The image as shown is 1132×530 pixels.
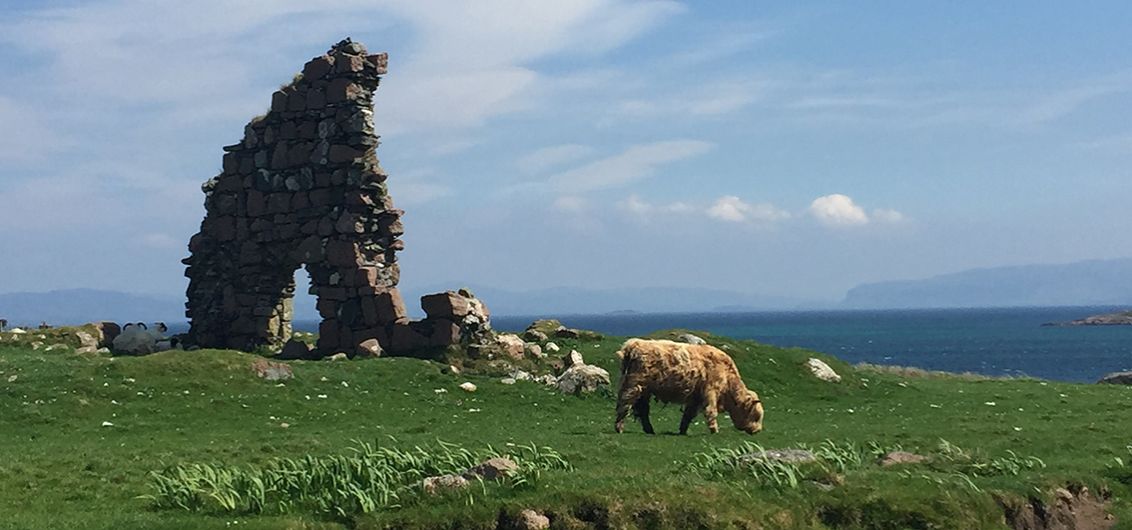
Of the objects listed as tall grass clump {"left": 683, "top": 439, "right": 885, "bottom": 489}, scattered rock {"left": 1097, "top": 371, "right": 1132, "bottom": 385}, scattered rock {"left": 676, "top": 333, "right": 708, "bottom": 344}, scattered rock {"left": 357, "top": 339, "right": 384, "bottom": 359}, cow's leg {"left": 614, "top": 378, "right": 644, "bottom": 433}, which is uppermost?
scattered rock {"left": 676, "top": 333, "right": 708, "bottom": 344}

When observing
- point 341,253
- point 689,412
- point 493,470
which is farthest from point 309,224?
point 493,470

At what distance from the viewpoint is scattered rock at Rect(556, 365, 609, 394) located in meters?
40.0

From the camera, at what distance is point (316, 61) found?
5225cm

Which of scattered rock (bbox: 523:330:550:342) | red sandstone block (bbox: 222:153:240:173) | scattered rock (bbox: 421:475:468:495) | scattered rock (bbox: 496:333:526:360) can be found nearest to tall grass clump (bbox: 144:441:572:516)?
scattered rock (bbox: 421:475:468:495)

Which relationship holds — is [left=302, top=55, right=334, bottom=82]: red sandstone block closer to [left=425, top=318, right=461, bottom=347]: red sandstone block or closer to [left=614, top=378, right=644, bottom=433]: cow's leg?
[left=425, top=318, right=461, bottom=347]: red sandstone block

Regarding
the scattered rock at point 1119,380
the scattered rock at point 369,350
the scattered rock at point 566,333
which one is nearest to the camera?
the scattered rock at point 369,350

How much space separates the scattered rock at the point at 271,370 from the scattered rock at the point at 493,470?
2124 cm

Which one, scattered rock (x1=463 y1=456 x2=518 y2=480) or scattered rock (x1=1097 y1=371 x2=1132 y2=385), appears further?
scattered rock (x1=1097 y1=371 x2=1132 y2=385)

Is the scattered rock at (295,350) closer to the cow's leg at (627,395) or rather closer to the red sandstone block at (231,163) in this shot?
the red sandstone block at (231,163)

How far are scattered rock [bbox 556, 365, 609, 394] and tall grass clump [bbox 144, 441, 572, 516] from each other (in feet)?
65.7

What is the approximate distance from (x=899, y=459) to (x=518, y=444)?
29.3ft

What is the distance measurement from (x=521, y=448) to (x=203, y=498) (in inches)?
310

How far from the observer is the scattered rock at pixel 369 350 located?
46.8m

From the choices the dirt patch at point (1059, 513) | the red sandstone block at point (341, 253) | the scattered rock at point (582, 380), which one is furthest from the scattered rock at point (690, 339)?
the dirt patch at point (1059, 513)
